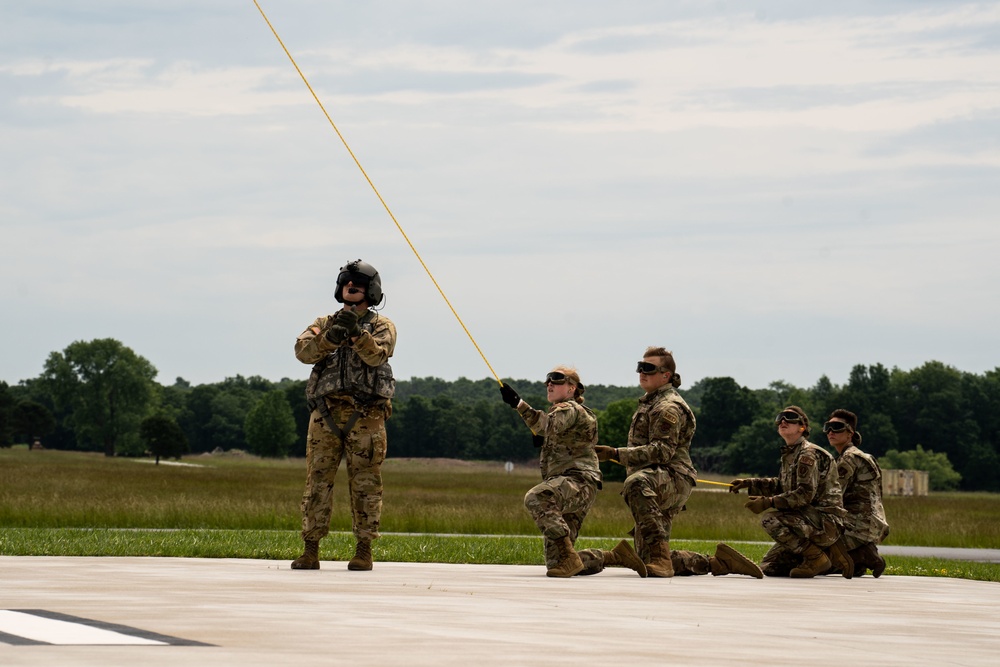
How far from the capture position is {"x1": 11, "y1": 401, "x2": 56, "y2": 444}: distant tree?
160 m

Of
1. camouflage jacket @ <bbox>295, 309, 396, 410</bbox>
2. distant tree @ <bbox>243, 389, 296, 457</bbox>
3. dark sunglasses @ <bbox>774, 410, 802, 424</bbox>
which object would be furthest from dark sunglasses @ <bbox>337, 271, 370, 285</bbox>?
distant tree @ <bbox>243, 389, 296, 457</bbox>

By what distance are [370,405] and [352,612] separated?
421 centimetres

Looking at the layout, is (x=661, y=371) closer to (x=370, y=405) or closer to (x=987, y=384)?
(x=370, y=405)

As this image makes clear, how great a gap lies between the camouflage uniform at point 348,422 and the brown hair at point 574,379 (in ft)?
4.63

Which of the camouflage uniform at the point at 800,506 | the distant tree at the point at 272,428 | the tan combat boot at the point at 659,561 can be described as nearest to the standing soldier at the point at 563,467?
the tan combat boot at the point at 659,561

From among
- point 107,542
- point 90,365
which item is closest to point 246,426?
point 90,365

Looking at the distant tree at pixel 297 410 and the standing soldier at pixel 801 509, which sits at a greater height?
the distant tree at pixel 297 410

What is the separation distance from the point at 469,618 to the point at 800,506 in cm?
625

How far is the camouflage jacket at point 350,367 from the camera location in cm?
1204

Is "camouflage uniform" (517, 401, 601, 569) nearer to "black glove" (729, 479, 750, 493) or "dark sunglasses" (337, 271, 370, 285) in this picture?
"black glove" (729, 479, 750, 493)

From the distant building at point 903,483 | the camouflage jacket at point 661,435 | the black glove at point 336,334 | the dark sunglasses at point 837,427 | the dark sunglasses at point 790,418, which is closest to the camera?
the black glove at point 336,334

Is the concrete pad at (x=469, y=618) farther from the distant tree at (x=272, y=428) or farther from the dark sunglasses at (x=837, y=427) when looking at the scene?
the distant tree at (x=272, y=428)

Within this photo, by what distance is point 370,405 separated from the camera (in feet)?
40.2

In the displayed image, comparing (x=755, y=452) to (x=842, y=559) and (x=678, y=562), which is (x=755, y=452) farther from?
(x=678, y=562)
